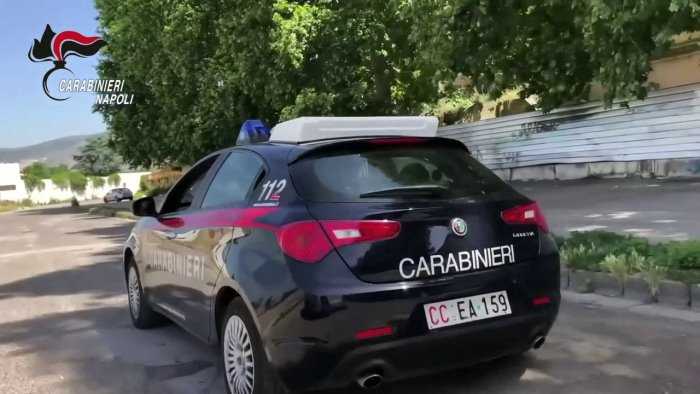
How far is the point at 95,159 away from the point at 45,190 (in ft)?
111

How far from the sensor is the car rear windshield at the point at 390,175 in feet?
11.7

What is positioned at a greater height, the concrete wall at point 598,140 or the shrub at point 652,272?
the concrete wall at point 598,140

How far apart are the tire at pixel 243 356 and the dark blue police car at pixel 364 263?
1cm

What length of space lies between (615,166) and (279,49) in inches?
339

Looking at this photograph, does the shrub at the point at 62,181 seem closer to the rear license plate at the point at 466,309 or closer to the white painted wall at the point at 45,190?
the white painted wall at the point at 45,190

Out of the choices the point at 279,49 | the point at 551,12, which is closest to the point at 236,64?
the point at 279,49

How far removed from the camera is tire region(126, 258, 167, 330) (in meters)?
5.93

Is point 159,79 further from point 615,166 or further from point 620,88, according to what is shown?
point 620,88

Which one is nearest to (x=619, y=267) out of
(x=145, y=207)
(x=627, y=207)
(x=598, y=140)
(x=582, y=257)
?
(x=582, y=257)

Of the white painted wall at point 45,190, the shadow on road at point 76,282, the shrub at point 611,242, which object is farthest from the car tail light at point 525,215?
the white painted wall at point 45,190

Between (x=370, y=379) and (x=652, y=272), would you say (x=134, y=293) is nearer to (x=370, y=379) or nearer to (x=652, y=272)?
(x=370, y=379)

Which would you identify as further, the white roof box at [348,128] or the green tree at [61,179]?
the green tree at [61,179]

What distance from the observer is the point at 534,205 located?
3.94m

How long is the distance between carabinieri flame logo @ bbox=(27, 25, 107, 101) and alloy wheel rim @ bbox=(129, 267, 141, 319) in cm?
2738
